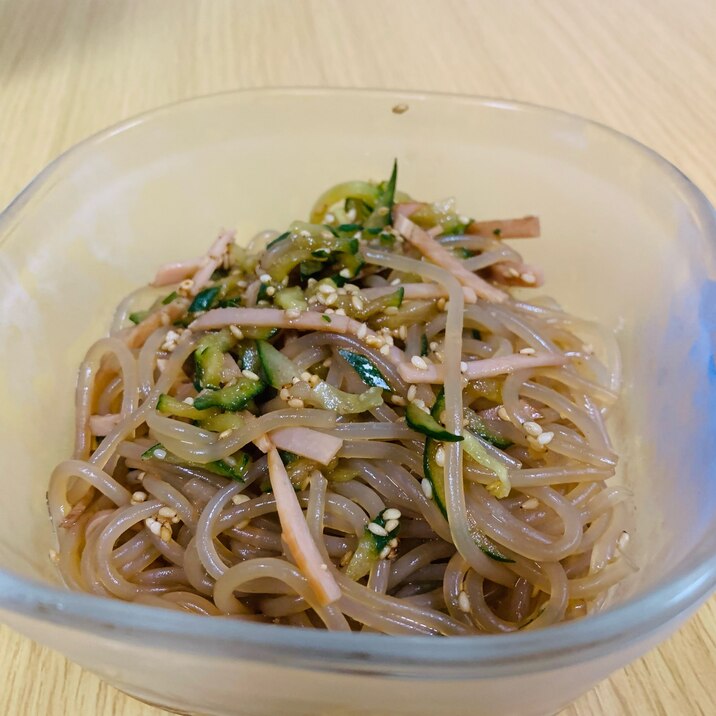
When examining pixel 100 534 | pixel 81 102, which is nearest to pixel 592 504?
pixel 100 534

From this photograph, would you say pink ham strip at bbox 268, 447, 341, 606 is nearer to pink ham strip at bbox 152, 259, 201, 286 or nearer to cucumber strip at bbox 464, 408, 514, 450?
cucumber strip at bbox 464, 408, 514, 450

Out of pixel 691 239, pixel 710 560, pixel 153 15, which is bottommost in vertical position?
pixel 153 15

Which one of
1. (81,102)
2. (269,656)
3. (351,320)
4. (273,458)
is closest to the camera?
(269,656)

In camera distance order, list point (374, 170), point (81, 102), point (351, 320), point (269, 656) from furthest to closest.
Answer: point (81, 102), point (374, 170), point (351, 320), point (269, 656)

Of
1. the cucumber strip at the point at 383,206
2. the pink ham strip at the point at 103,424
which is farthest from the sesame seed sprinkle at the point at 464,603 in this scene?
the cucumber strip at the point at 383,206

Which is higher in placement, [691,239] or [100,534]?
[691,239]

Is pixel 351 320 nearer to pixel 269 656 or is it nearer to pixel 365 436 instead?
pixel 365 436

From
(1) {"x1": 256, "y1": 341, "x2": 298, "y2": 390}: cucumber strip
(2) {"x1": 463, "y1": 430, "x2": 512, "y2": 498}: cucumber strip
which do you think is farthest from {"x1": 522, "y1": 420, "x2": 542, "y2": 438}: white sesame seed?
(1) {"x1": 256, "y1": 341, "x2": 298, "y2": 390}: cucumber strip
